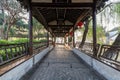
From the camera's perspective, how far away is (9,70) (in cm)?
497

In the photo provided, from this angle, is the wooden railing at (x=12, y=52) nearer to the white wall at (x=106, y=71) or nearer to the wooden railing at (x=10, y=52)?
the wooden railing at (x=10, y=52)

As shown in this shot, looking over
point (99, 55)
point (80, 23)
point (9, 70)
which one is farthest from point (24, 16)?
point (9, 70)

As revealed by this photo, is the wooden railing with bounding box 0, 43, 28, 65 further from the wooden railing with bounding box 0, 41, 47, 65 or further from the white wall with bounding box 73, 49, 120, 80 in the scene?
the white wall with bounding box 73, 49, 120, 80

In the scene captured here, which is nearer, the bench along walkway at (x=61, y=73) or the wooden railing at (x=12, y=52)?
the wooden railing at (x=12, y=52)

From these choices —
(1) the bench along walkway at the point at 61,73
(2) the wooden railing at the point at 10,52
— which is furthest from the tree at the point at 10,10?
(2) the wooden railing at the point at 10,52

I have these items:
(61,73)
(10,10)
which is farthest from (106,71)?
(10,10)

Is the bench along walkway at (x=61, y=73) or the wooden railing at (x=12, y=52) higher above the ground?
the wooden railing at (x=12, y=52)

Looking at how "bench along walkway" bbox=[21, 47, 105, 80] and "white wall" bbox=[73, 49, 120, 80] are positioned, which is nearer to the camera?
"white wall" bbox=[73, 49, 120, 80]

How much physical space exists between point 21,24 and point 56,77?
21.5 meters

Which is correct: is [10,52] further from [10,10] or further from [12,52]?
[10,10]

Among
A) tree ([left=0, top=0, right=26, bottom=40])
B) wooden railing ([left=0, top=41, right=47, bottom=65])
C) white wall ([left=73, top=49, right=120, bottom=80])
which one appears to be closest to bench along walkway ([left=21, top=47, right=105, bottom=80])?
white wall ([left=73, top=49, right=120, bottom=80])

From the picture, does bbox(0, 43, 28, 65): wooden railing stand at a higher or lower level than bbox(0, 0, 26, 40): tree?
lower

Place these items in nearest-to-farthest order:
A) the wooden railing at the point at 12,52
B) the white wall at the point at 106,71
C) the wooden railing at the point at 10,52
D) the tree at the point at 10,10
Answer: the white wall at the point at 106,71, the wooden railing at the point at 10,52, the wooden railing at the point at 12,52, the tree at the point at 10,10

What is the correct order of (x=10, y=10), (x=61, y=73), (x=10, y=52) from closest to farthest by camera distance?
(x=10, y=52), (x=61, y=73), (x=10, y=10)
